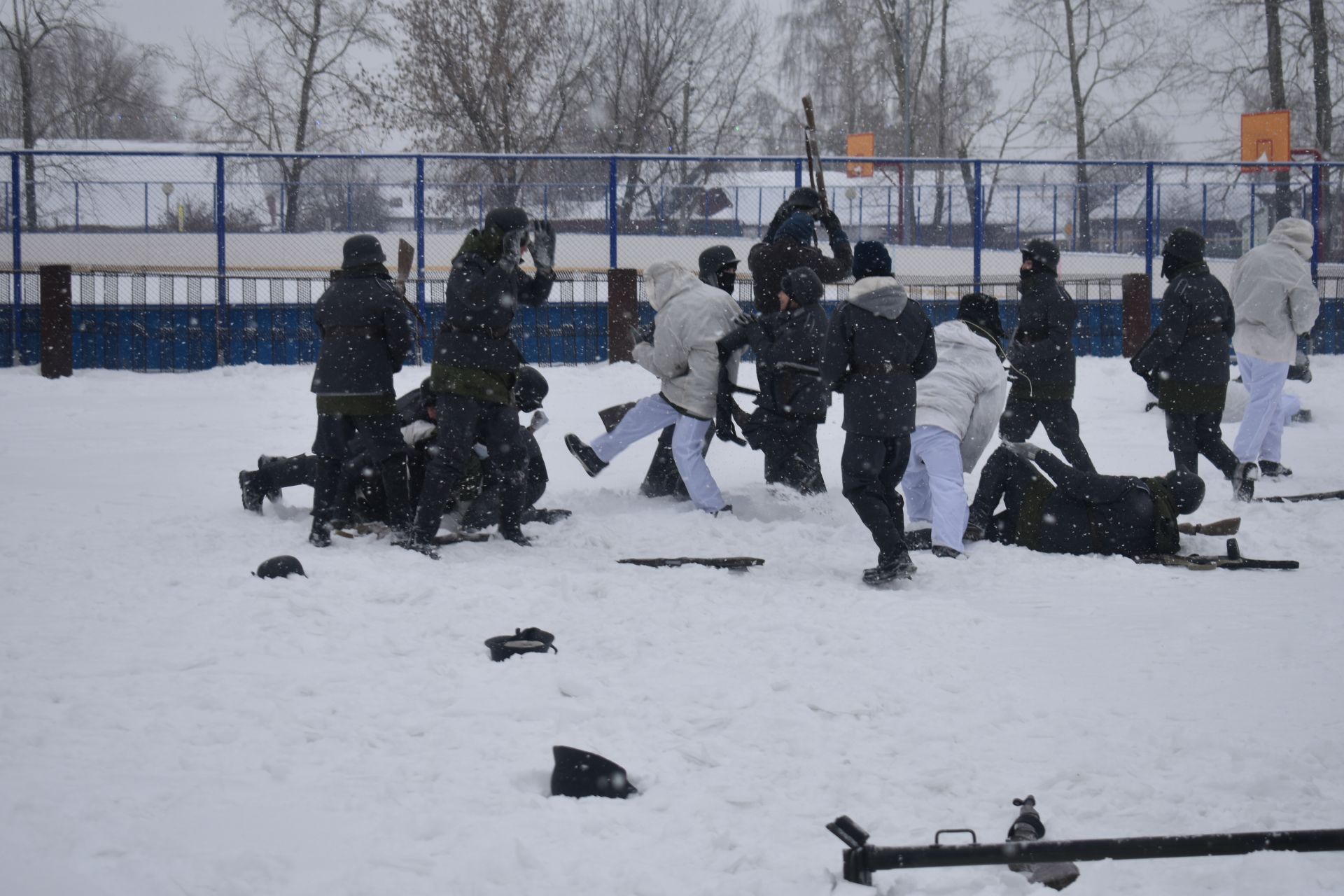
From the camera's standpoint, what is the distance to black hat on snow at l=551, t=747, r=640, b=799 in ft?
11.0

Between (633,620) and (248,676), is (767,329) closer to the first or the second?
(633,620)

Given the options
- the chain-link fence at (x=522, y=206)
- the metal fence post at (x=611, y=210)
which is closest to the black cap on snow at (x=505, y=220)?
the chain-link fence at (x=522, y=206)

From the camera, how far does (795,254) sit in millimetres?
7801

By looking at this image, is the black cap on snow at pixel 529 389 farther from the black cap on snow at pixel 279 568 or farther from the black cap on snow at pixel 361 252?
the black cap on snow at pixel 279 568

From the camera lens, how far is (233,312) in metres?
13.6

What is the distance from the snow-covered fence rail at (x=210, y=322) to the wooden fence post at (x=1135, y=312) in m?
5.65

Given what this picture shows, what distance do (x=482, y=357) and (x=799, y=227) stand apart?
2504 millimetres

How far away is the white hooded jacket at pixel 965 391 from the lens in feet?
21.0

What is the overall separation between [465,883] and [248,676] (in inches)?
61.5

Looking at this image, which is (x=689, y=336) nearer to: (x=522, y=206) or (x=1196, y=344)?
(x=1196, y=344)

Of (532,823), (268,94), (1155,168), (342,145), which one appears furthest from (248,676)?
(268,94)

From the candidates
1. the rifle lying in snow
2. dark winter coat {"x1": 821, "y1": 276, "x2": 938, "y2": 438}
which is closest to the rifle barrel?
the rifle lying in snow

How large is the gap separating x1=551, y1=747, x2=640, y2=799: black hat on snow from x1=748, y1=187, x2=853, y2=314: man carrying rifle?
4.74m

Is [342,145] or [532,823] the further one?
[342,145]
